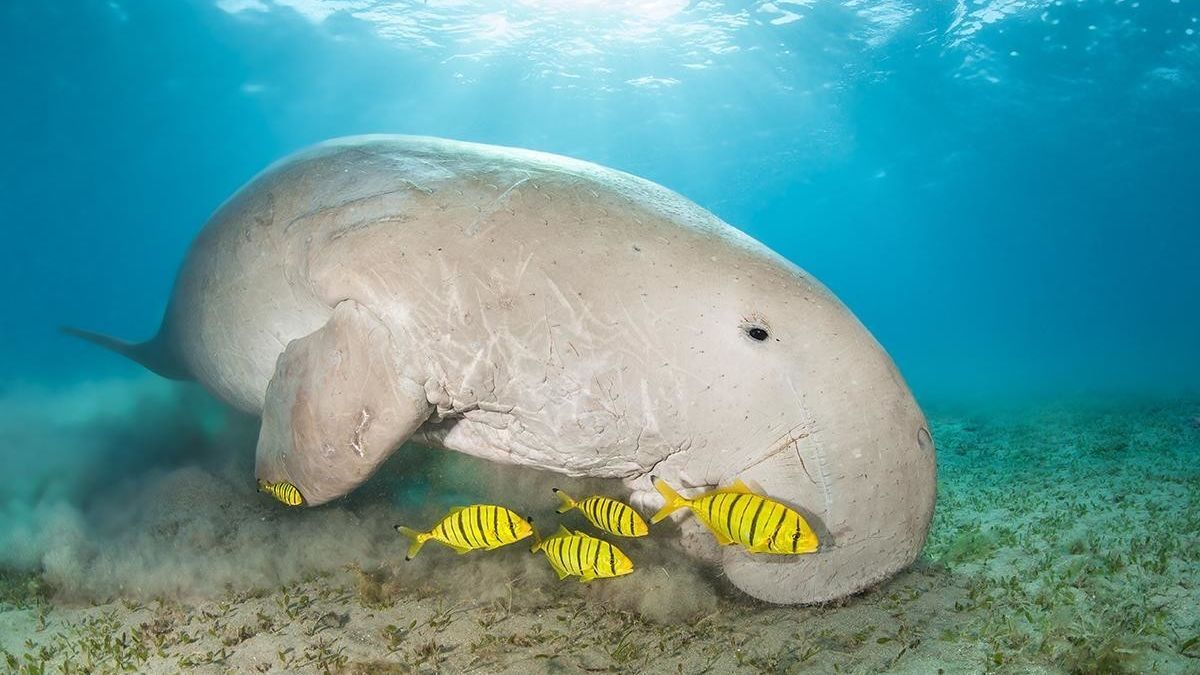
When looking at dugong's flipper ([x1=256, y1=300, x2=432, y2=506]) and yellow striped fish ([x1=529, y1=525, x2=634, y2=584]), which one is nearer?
yellow striped fish ([x1=529, y1=525, x2=634, y2=584])

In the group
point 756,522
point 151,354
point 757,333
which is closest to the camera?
point 756,522

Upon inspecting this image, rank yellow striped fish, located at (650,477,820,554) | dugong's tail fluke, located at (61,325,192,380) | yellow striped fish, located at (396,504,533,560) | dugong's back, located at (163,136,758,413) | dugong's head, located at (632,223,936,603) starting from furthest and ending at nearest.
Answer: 1. dugong's tail fluke, located at (61,325,192,380)
2. dugong's back, located at (163,136,758,413)
3. yellow striped fish, located at (396,504,533,560)
4. dugong's head, located at (632,223,936,603)
5. yellow striped fish, located at (650,477,820,554)

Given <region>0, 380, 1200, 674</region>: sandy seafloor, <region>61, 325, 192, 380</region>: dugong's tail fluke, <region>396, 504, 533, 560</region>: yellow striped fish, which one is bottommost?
<region>0, 380, 1200, 674</region>: sandy seafloor

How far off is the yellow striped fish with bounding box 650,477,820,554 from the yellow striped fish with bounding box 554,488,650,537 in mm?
344

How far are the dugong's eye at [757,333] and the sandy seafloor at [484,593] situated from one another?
109 centimetres

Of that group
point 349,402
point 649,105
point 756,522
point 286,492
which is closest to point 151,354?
point 286,492

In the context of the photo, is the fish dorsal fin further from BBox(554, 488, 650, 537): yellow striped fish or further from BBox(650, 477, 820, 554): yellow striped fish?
BBox(554, 488, 650, 537): yellow striped fish

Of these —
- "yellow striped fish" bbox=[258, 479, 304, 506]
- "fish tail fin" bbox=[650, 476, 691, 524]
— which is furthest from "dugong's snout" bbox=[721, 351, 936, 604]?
"yellow striped fish" bbox=[258, 479, 304, 506]

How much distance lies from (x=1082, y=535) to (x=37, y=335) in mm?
81827

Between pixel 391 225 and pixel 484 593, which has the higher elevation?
pixel 391 225

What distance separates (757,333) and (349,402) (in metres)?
1.62

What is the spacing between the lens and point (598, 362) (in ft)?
8.53

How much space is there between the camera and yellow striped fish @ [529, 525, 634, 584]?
8.05ft

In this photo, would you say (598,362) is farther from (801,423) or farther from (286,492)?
(286,492)
